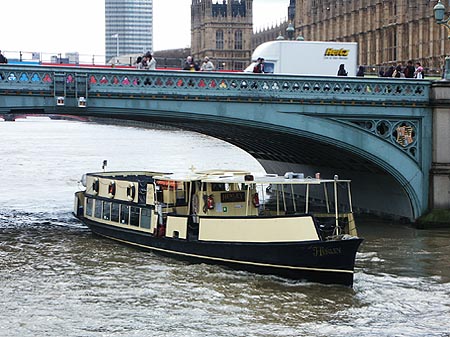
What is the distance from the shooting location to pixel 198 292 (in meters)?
21.3

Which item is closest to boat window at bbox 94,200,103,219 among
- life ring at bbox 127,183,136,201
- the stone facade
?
life ring at bbox 127,183,136,201

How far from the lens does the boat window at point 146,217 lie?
85.9 ft

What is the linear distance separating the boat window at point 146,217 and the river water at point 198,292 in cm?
76

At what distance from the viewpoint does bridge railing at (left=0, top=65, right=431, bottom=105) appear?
26.5 meters

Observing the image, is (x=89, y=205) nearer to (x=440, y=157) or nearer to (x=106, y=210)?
(x=106, y=210)

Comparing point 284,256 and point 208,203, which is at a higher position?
point 208,203

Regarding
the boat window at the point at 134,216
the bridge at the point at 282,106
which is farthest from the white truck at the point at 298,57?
the boat window at the point at 134,216

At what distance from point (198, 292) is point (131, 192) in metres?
6.70

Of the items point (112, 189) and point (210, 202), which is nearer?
point (210, 202)

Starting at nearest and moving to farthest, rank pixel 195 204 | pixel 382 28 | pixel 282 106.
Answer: pixel 195 204
pixel 282 106
pixel 382 28

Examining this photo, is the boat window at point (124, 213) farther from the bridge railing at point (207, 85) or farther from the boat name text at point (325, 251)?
the boat name text at point (325, 251)

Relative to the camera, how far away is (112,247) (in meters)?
27.2

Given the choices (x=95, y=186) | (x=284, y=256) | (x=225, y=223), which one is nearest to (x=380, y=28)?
(x=95, y=186)

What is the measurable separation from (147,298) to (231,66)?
145m
